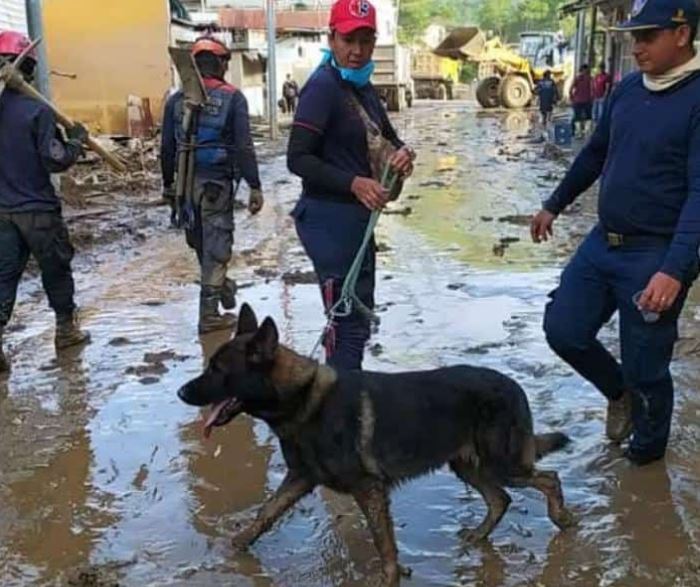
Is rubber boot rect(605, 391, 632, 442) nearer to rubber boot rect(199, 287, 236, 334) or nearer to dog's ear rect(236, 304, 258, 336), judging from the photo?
dog's ear rect(236, 304, 258, 336)

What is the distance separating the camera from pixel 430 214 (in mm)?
11664

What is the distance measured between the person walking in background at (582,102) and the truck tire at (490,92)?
50.1 ft

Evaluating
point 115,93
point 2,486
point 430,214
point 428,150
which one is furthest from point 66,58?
point 2,486

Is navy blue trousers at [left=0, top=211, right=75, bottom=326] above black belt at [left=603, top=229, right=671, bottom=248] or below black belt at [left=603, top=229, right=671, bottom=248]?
below

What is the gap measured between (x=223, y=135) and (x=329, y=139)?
2.35 meters

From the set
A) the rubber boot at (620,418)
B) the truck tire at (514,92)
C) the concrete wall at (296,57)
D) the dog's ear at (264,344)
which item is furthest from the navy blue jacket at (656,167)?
the truck tire at (514,92)

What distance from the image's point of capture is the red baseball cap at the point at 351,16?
398 cm

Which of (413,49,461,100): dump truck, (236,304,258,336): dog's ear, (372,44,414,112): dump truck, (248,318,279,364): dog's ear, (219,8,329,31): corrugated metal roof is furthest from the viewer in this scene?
(413,49,461,100): dump truck

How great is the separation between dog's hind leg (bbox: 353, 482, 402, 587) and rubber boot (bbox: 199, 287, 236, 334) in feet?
10.8

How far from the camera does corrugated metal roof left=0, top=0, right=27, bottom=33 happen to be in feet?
48.7

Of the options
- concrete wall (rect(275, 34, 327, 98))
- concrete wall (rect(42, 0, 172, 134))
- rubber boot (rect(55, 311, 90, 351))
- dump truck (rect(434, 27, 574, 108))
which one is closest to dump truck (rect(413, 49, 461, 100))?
dump truck (rect(434, 27, 574, 108))

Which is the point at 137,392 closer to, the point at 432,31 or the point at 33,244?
the point at 33,244

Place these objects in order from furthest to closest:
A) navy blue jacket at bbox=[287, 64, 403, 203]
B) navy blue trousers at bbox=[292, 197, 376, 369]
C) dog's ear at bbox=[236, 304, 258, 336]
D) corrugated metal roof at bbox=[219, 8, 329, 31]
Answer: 1. corrugated metal roof at bbox=[219, 8, 329, 31]
2. navy blue trousers at bbox=[292, 197, 376, 369]
3. navy blue jacket at bbox=[287, 64, 403, 203]
4. dog's ear at bbox=[236, 304, 258, 336]

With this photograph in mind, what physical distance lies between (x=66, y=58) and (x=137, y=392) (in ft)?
64.2
